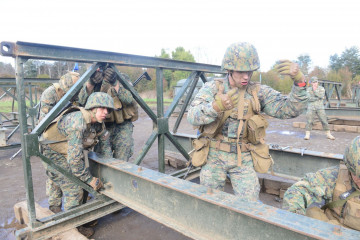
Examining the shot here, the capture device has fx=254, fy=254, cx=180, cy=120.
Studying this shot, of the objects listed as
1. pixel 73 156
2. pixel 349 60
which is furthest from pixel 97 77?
pixel 349 60

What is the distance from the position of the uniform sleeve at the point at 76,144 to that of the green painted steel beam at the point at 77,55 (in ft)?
2.18

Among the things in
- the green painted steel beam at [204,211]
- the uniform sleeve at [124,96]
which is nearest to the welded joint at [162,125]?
the uniform sleeve at [124,96]

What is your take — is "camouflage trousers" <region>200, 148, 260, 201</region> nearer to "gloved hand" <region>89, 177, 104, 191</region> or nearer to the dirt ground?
the dirt ground

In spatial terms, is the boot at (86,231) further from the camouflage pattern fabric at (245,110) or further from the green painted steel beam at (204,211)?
the camouflage pattern fabric at (245,110)

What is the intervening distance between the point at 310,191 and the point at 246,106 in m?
0.92

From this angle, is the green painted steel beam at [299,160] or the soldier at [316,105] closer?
the green painted steel beam at [299,160]

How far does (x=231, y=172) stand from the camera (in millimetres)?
2504

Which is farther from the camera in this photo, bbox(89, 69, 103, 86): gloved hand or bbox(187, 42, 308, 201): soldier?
bbox(89, 69, 103, 86): gloved hand

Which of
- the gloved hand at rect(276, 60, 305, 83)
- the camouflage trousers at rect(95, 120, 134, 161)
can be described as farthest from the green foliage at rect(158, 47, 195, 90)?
the gloved hand at rect(276, 60, 305, 83)

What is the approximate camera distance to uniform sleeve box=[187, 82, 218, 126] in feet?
6.98

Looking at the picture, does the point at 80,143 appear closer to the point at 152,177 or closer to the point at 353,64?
the point at 152,177

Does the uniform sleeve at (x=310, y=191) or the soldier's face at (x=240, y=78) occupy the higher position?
the soldier's face at (x=240, y=78)

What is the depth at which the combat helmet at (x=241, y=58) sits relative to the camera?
2324 millimetres

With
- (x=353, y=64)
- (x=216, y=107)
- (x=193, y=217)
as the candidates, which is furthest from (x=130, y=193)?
(x=353, y=64)
